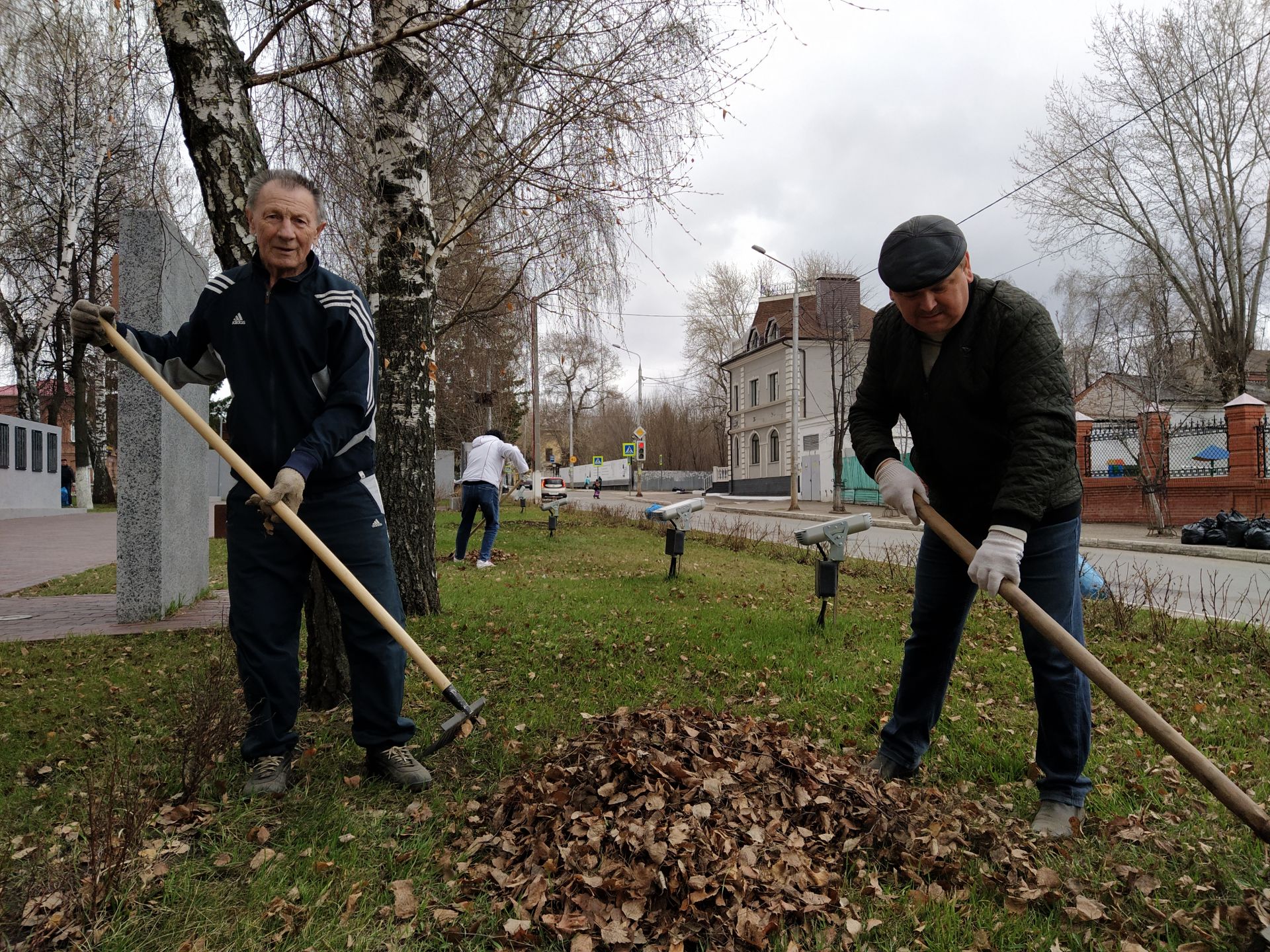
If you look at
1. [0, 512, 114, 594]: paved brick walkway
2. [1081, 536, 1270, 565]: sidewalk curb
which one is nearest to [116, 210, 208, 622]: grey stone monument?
[0, 512, 114, 594]: paved brick walkway

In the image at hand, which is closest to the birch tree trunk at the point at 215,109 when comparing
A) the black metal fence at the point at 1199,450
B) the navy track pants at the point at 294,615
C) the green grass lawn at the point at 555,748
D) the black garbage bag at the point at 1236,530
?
the navy track pants at the point at 294,615

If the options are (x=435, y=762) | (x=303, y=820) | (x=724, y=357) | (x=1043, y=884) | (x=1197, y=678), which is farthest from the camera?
(x=724, y=357)

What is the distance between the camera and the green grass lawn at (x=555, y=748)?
2.18 m

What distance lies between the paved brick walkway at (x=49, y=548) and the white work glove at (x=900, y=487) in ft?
27.2

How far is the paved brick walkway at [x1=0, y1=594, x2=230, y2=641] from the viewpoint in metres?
5.51

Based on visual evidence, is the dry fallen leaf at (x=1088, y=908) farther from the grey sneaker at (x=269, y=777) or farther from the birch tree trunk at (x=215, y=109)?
the birch tree trunk at (x=215, y=109)

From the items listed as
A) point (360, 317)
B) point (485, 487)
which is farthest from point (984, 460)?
point (485, 487)

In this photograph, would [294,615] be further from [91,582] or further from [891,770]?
[91,582]

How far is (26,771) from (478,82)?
443 centimetres

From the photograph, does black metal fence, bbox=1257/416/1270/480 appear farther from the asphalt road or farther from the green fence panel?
the green fence panel

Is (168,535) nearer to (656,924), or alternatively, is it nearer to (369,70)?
(369,70)

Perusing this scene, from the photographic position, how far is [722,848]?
7.66ft

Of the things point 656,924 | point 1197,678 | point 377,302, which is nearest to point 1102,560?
point 1197,678

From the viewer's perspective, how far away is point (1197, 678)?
4.71m
